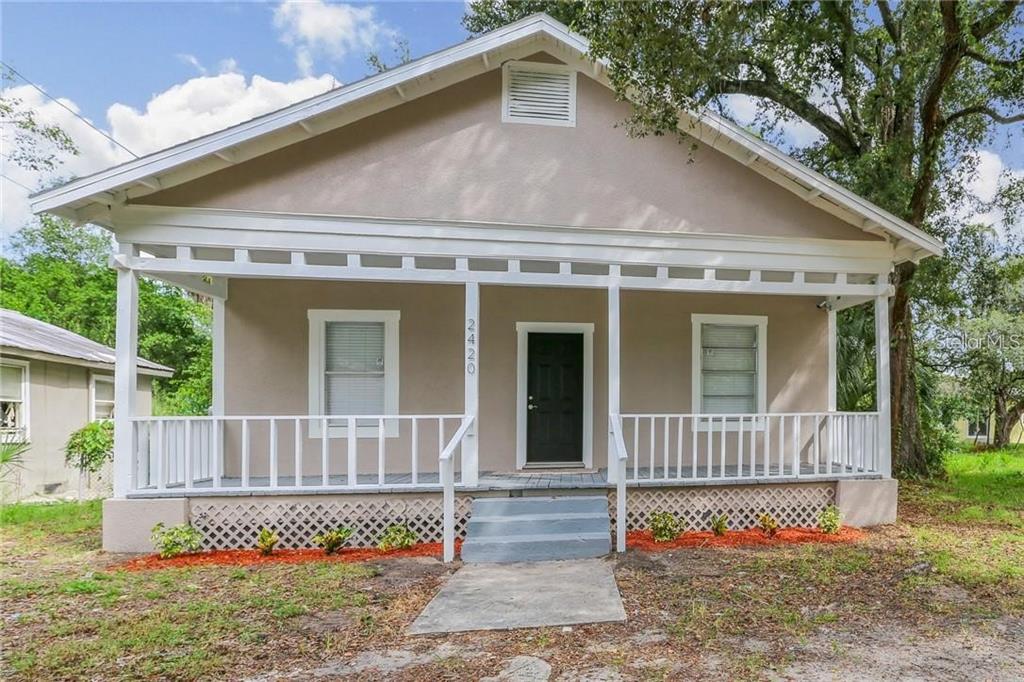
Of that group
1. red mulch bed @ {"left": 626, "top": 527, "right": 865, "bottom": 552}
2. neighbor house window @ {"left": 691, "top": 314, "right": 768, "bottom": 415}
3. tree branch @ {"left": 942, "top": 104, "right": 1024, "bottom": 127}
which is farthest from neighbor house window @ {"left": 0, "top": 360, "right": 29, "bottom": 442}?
tree branch @ {"left": 942, "top": 104, "right": 1024, "bottom": 127}

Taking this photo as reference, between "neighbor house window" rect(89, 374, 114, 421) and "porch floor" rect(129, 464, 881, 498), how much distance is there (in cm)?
776

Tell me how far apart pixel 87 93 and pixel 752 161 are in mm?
22855

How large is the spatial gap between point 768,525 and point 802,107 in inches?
310

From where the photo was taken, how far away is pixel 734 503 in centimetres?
742

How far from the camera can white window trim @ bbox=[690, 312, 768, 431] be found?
874cm

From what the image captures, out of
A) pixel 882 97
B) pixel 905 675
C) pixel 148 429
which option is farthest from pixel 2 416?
pixel 882 97

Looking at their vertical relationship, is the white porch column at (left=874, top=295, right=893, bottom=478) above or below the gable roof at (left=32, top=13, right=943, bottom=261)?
below

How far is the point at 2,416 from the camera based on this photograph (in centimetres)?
1065

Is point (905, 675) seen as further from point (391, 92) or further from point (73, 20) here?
point (73, 20)

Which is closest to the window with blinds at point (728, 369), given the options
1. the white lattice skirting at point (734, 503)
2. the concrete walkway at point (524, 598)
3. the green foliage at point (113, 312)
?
the white lattice skirting at point (734, 503)

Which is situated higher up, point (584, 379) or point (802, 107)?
point (802, 107)

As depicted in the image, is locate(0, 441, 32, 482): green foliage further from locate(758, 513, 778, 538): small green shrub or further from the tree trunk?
the tree trunk

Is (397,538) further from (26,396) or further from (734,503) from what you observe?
(26,396)

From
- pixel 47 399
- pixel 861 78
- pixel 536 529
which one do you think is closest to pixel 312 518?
pixel 536 529
